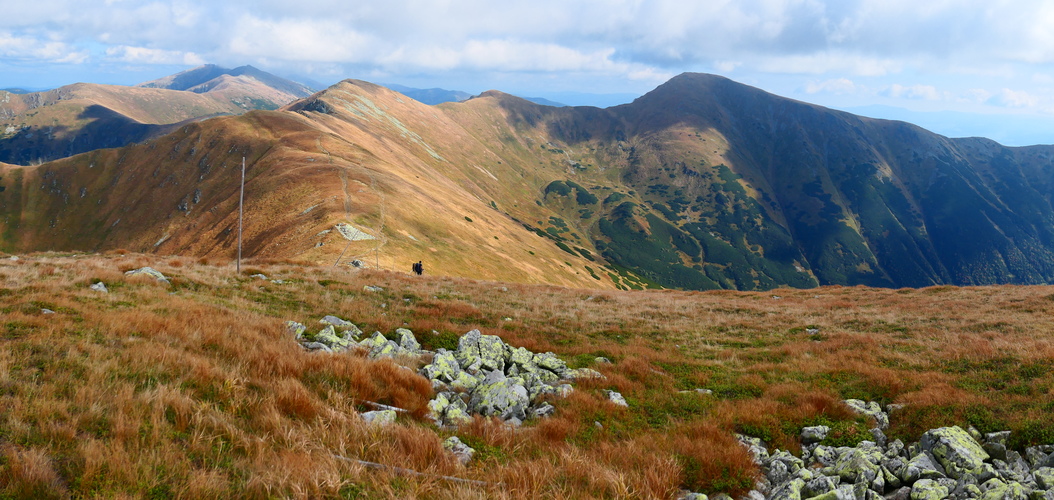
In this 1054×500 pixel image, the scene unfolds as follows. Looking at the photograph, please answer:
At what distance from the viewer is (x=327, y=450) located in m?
5.32

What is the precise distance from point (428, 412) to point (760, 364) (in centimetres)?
1180

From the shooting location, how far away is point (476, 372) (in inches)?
435

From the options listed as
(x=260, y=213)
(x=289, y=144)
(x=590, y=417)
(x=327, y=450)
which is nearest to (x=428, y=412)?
(x=327, y=450)

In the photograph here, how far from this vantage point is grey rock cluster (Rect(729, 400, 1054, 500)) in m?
5.61

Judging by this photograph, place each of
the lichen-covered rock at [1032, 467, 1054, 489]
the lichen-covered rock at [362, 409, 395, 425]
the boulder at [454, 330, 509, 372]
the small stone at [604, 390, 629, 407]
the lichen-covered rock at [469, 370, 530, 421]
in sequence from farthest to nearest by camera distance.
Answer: the boulder at [454, 330, 509, 372] → the small stone at [604, 390, 629, 407] → the lichen-covered rock at [469, 370, 530, 421] → the lichen-covered rock at [362, 409, 395, 425] → the lichen-covered rock at [1032, 467, 1054, 489]

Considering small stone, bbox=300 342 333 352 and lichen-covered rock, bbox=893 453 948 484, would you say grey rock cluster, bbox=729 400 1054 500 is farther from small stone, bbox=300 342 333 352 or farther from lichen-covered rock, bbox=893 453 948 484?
small stone, bbox=300 342 333 352

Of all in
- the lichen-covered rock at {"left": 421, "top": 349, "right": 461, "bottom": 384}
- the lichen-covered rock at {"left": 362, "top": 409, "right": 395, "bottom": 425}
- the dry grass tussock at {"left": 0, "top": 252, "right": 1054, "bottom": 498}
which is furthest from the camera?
the lichen-covered rock at {"left": 421, "top": 349, "right": 461, "bottom": 384}

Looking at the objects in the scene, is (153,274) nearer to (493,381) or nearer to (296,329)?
(296,329)

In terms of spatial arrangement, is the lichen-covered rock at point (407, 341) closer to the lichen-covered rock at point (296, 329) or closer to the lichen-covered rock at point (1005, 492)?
the lichen-covered rock at point (296, 329)

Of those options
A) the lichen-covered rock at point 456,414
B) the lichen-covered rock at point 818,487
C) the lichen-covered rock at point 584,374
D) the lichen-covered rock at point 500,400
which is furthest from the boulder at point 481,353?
the lichen-covered rock at point 818,487

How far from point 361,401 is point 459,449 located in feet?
7.56

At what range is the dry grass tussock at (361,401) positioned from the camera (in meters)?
4.79

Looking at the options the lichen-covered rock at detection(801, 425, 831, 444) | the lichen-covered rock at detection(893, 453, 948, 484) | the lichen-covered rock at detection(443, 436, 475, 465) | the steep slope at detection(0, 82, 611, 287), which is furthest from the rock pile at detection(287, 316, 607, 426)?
the steep slope at detection(0, 82, 611, 287)

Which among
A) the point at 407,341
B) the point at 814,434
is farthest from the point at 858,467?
the point at 407,341
